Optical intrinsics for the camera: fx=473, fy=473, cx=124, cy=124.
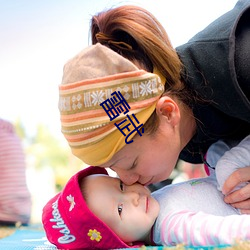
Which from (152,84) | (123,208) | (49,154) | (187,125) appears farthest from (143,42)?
(49,154)

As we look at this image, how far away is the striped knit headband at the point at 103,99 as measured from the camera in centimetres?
103

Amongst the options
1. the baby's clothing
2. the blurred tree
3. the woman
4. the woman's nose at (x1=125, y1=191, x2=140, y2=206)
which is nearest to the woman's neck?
the woman

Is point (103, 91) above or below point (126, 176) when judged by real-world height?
above

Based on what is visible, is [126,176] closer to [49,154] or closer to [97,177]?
[97,177]

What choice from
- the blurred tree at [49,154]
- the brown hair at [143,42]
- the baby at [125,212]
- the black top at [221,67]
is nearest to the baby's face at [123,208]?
the baby at [125,212]

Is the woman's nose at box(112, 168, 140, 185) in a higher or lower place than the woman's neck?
lower

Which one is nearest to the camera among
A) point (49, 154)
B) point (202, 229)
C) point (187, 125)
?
point (202, 229)

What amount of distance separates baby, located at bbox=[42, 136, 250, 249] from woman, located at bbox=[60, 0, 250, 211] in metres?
0.04

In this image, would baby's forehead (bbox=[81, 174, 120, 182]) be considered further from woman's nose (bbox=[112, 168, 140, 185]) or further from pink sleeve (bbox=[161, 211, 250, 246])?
pink sleeve (bbox=[161, 211, 250, 246])

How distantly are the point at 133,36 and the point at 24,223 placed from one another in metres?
1.13

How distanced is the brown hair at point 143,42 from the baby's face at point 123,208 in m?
0.16

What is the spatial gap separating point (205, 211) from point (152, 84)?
0.33 metres

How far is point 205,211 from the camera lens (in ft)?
3.74

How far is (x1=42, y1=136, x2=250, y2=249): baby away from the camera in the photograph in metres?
1.07
